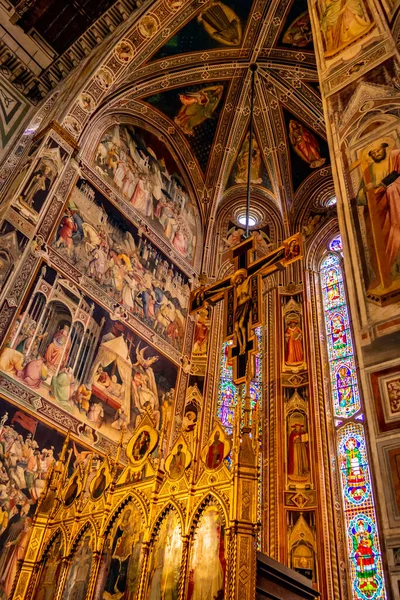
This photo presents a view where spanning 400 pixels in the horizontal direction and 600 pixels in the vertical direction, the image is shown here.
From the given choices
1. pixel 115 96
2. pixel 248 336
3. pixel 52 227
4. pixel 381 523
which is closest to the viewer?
pixel 381 523

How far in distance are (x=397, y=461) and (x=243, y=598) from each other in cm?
137

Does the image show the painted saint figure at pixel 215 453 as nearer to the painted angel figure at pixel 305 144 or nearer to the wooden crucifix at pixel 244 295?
the wooden crucifix at pixel 244 295

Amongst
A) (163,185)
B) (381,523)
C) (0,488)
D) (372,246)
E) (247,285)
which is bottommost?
(381,523)

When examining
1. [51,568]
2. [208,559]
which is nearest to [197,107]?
[51,568]

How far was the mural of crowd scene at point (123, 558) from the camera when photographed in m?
A: 4.19

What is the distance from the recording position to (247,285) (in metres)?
7.52

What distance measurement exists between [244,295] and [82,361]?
335 cm

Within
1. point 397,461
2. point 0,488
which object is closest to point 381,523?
point 397,461

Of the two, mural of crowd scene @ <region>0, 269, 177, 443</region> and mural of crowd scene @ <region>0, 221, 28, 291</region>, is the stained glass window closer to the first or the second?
mural of crowd scene @ <region>0, 269, 177, 443</region>

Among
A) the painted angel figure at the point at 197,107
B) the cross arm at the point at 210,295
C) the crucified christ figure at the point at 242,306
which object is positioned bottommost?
the crucified christ figure at the point at 242,306

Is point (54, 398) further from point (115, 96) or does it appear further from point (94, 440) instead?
point (115, 96)

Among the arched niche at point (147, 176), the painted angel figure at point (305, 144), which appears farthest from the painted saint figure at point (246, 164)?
the arched niche at point (147, 176)

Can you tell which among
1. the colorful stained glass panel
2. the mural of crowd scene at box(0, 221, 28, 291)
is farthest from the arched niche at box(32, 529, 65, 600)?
the colorful stained glass panel

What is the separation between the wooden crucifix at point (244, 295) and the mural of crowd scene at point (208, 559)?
247 cm
